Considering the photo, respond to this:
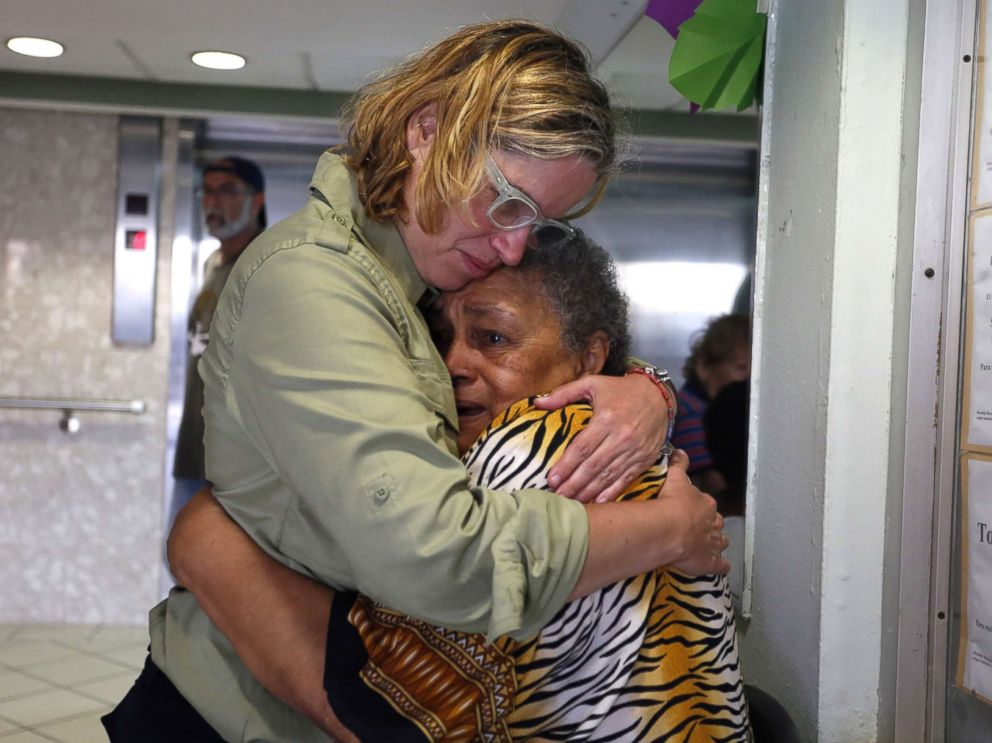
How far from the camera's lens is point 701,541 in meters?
1.25

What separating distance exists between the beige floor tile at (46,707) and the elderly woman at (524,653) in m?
2.57

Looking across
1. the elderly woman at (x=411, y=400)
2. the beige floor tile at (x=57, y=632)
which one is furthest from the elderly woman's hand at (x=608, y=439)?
the beige floor tile at (x=57, y=632)

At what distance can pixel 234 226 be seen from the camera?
470 centimetres

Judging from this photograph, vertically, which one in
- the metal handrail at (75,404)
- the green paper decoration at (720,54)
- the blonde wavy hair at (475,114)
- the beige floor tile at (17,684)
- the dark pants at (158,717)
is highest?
the green paper decoration at (720,54)

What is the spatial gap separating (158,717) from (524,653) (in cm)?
50

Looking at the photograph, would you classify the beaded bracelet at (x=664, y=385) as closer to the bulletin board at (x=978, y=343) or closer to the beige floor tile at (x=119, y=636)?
the bulletin board at (x=978, y=343)

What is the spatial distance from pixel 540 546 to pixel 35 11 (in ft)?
10.8

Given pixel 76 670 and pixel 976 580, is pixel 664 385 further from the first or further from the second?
pixel 76 670

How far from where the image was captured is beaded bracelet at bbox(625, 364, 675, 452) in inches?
58.7

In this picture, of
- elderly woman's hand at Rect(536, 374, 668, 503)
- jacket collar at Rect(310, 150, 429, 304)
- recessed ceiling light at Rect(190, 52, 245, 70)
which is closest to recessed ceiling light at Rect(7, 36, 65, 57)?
recessed ceiling light at Rect(190, 52, 245, 70)

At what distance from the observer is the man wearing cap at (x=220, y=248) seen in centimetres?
465

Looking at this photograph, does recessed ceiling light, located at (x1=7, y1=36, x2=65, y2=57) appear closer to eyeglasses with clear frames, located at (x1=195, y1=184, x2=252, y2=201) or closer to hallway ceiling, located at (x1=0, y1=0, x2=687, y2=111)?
hallway ceiling, located at (x1=0, y1=0, x2=687, y2=111)

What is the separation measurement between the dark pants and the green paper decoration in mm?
1348

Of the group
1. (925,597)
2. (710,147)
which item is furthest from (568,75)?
(710,147)
